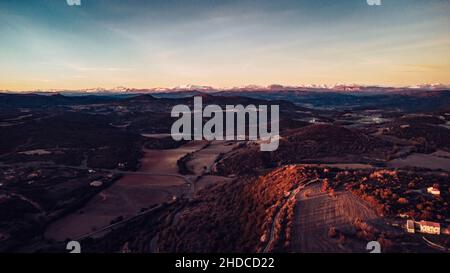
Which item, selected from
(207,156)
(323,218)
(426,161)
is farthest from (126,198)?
(426,161)

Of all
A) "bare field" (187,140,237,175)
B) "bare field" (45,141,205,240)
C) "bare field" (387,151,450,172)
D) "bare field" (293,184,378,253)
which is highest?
"bare field" (293,184,378,253)

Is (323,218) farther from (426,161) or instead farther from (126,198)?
(426,161)

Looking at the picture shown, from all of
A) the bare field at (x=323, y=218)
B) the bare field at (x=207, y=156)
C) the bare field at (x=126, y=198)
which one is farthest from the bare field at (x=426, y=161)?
the bare field at (x=126, y=198)

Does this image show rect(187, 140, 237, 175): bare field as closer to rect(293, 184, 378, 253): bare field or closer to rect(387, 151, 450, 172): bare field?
rect(387, 151, 450, 172): bare field

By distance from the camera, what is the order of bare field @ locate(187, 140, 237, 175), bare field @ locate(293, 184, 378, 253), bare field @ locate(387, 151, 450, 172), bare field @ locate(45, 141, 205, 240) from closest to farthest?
bare field @ locate(293, 184, 378, 253), bare field @ locate(45, 141, 205, 240), bare field @ locate(387, 151, 450, 172), bare field @ locate(187, 140, 237, 175)

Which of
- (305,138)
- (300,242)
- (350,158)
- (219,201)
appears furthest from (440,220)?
(305,138)

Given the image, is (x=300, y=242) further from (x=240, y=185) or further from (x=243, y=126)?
(x=243, y=126)

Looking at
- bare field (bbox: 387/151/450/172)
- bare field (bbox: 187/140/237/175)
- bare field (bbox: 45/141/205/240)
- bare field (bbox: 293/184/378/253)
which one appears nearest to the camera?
bare field (bbox: 293/184/378/253)

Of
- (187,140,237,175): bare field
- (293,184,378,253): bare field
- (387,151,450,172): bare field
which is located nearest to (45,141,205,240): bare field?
(187,140,237,175): bare field
